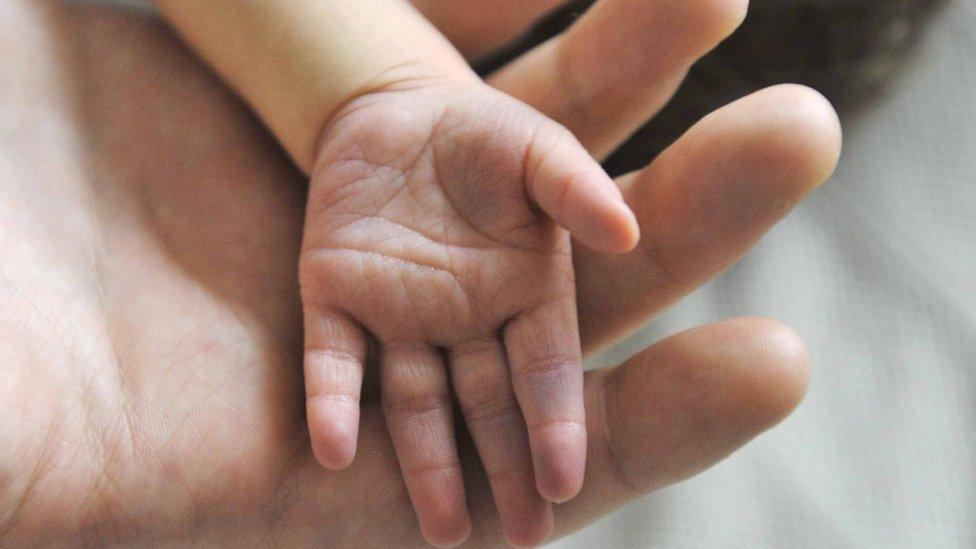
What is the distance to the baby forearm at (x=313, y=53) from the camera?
60 cm

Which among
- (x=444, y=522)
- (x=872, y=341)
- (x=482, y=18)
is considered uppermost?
(x=482, y=18)

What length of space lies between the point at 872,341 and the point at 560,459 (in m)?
0.37

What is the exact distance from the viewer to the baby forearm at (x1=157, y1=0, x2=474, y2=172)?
1.97 ft

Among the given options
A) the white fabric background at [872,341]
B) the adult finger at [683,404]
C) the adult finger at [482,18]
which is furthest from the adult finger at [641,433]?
the adult finger at [482,18]

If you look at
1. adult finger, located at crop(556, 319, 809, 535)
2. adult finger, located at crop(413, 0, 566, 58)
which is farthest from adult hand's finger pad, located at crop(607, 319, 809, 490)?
adult finger, located at crop(413, 0, 566, 58)

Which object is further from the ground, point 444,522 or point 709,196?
point 709,196

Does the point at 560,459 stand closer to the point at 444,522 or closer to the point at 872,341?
the point at 444,522

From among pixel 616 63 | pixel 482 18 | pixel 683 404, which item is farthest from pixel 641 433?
pixel 482 18

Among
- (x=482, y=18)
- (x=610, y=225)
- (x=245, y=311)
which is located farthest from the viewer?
(x=482, y=18)

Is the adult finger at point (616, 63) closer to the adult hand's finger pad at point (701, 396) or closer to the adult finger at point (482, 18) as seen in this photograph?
the adult finger at point (482, 18)

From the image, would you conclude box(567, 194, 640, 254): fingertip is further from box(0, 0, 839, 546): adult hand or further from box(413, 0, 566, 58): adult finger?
box(413, 0, 566, 58): adult finger

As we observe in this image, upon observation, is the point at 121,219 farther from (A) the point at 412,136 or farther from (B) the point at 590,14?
(B) the point at 590,14

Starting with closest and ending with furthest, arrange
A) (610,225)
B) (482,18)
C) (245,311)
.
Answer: (610,225) < (245,311) < (482,18)

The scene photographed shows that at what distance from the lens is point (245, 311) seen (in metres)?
0.60
